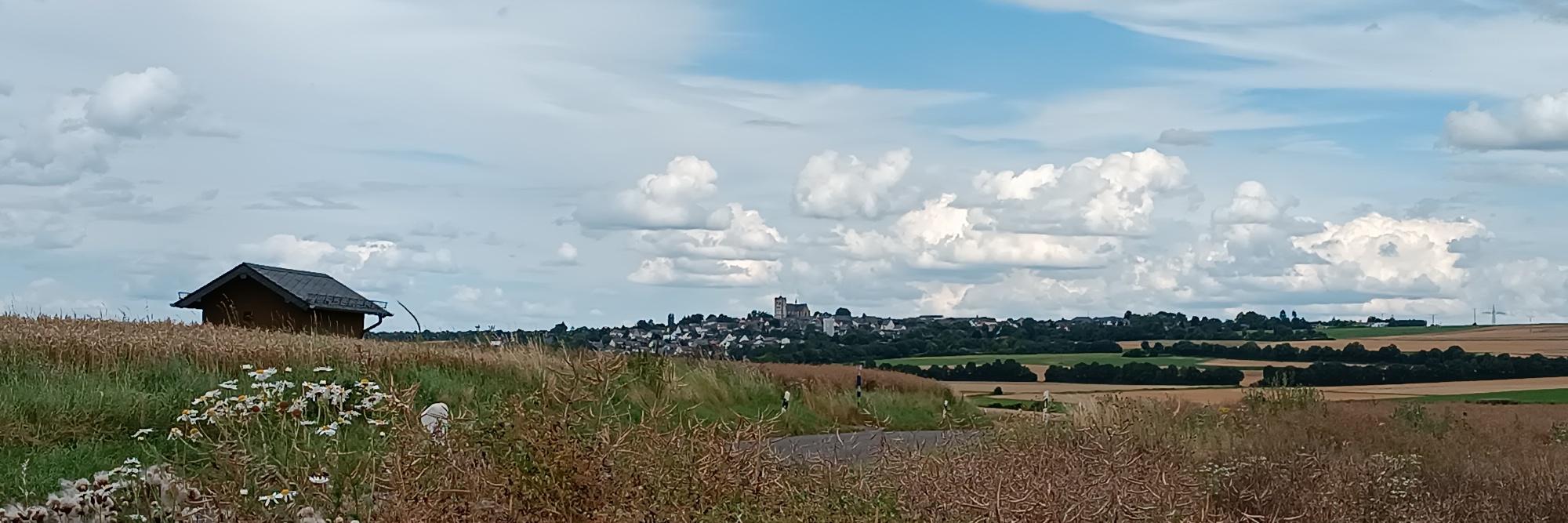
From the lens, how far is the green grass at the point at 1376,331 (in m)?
65.9

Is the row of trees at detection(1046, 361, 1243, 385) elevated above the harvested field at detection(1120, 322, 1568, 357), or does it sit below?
below

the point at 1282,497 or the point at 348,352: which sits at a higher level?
the point at 348,352

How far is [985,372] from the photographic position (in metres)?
46.1

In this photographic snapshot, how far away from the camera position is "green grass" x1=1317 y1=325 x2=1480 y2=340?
65.9 m

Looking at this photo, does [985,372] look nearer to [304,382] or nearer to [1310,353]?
[1310,353]

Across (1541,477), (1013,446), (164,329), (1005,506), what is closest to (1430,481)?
(1541,477)

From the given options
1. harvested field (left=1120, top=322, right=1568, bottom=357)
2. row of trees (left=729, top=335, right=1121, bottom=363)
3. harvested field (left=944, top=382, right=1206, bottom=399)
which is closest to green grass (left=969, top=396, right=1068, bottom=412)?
harvested field (left=944, top=382, right=1206, bottom=399)

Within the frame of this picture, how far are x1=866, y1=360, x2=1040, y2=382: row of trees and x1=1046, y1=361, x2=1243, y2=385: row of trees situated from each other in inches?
30.7

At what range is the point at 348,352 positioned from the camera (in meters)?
16.4

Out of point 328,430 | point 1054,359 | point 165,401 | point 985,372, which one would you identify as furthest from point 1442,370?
point 328,430

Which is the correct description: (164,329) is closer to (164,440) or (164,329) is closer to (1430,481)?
(164,440)

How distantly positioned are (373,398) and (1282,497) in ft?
20.8

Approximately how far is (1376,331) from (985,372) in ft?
103

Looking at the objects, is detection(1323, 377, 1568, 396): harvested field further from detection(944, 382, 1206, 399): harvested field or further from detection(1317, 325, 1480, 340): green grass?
detection(1317, 325, 1480, 340): green grass
